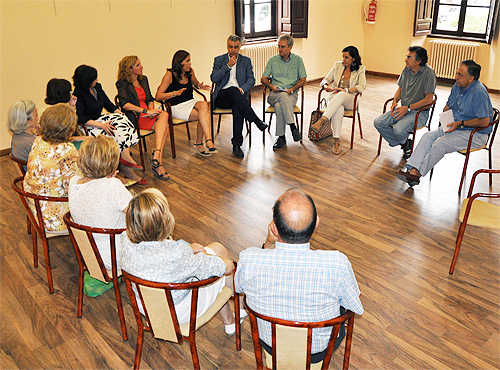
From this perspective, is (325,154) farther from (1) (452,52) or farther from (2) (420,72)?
(1) (452,52)

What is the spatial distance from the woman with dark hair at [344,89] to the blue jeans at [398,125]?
0.52 metres

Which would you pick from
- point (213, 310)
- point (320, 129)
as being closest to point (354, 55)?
point (320, 129)

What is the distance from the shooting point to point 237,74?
5.52 meters

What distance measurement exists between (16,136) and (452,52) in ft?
24.6

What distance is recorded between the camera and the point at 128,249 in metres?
2.16

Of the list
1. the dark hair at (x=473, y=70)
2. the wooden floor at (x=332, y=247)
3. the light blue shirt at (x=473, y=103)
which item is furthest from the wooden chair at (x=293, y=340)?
the dark hair at (x=473, y=70)

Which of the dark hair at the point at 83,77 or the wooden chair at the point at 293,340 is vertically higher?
the dark hair at the point at 83,77

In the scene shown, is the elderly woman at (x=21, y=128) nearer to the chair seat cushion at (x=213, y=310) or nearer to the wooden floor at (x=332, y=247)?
the wooden floor at (x=332, y=247)

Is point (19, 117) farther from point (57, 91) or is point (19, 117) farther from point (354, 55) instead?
point (354, 55)

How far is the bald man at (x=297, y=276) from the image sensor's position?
6.12 feet

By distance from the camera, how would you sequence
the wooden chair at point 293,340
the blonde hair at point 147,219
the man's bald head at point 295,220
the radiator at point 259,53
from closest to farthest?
the wooden chair at point 293,340 → the man's bald head at point 295,220 → the blonde hair at point 147,219 → the radiator at point 259,53

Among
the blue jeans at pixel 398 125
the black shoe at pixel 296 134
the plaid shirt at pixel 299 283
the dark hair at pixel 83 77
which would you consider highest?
the dark hair at pixel 83 77

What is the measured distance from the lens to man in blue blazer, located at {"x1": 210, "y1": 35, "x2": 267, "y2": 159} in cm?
538

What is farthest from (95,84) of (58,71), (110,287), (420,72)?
(420,72)
